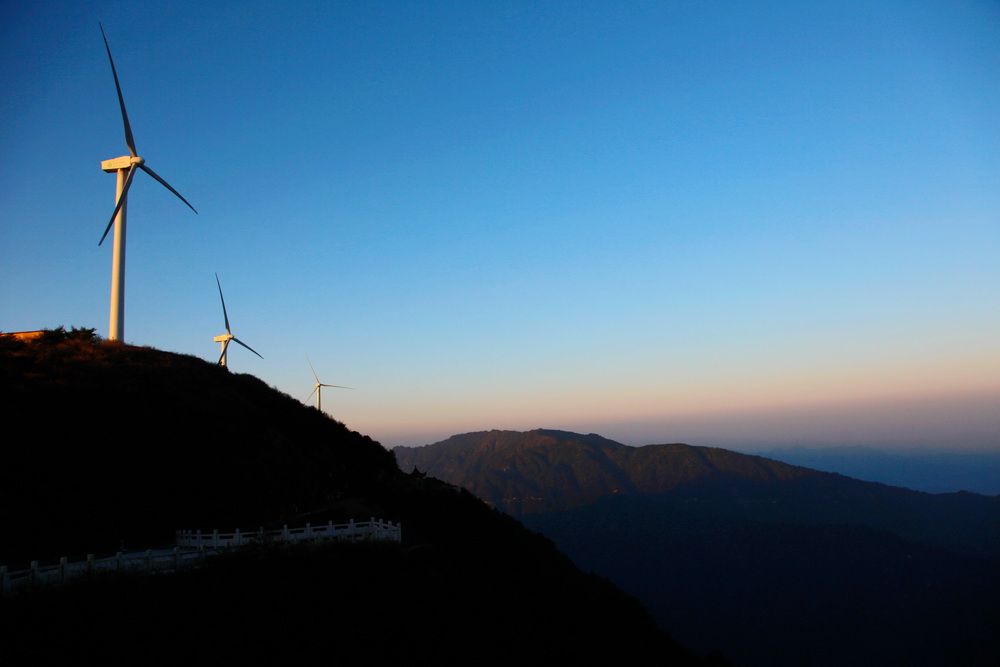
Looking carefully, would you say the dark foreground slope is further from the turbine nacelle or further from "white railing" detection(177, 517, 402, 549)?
the turbine nacelle

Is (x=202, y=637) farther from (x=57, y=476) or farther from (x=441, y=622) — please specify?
(x=57, y=476)

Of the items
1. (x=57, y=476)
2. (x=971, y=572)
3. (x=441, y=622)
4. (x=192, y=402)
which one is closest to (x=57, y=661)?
(x=441, y=622)

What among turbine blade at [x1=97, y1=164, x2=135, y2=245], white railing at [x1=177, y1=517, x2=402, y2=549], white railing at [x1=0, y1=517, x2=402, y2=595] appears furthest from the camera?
turbine blade at [x1=97, y1=164, x2=135, y2=245]

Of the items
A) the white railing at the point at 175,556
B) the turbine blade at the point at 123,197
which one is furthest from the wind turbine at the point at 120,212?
the white railing at the point at 175,556

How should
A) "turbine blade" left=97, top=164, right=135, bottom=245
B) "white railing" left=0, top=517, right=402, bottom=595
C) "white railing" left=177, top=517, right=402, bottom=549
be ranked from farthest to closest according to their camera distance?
"turbine blade" left=97, top=164, right=135, bottom=245
"white railing" left=177, top=517, right=402, bottom=549
"white railing" left=0, top=517, right=402, bottom=595

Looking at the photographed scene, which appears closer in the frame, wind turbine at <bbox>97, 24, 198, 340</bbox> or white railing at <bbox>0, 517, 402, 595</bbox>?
white railing at <bbox>0, 517, 402, 595</bbox>

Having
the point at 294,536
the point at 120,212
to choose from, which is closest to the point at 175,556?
the point at 294,536

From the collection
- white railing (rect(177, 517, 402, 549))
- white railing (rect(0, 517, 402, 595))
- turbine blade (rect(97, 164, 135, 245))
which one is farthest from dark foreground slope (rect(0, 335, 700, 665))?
turbine blade (rect(97, 164, 135, 245))
